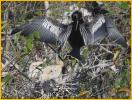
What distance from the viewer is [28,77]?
5.21m

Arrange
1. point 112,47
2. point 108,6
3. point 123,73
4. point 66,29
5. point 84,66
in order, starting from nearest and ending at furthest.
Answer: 1. point 123,73
2. point 84,66
3. point 66,29
4. point 112,47
5. point 108,6

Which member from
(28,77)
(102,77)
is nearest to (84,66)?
(102,77)

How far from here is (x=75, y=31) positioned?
5.97 meters

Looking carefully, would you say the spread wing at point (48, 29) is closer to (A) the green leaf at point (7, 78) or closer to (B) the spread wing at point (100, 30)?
(B) the spread wing at point (100, 30)

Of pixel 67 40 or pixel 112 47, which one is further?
pixel 112 47

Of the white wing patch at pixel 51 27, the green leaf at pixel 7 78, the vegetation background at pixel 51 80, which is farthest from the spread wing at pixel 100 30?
the green leaf at pixel 7 78

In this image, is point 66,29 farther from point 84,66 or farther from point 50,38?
point 84,66

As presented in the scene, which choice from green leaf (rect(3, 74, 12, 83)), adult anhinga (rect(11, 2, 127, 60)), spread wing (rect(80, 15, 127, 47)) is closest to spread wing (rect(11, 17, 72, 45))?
adult anhinga (rect(11, 2, 127, 60))

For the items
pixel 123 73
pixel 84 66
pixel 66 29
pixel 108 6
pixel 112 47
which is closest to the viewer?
pixel 123 73

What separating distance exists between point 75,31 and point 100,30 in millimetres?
241

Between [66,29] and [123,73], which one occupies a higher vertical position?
[66,29]

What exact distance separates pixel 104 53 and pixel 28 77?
1.21 metres

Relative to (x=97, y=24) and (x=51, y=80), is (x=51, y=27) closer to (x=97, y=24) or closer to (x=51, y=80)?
(x=97, y=24)

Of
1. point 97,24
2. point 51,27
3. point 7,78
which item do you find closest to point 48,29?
point 51,27
